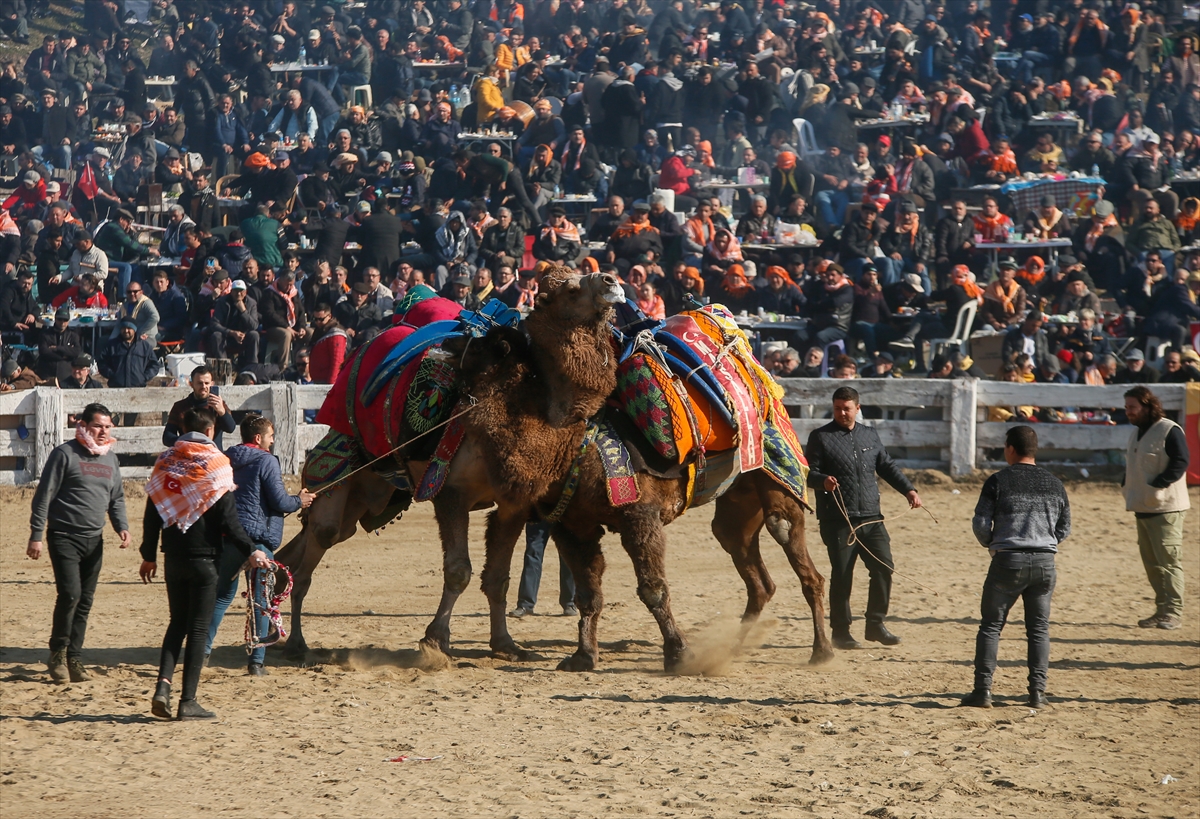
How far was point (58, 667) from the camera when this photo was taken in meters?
7.49

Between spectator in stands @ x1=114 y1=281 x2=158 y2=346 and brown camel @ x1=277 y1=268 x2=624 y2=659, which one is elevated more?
spectator in stands @ x1=114 y1=281 x2=158 y2=346

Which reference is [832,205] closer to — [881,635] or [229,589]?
[881,635]

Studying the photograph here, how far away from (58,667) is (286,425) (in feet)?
24.4

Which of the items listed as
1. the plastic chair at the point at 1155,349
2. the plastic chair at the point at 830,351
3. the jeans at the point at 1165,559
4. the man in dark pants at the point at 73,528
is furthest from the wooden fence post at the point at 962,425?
the man in dark pants at the point at 73,528

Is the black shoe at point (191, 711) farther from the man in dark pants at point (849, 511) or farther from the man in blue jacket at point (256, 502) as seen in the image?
the man in dark pants at point (849, 511)

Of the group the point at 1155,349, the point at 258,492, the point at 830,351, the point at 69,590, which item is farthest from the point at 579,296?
the point at 1155,349

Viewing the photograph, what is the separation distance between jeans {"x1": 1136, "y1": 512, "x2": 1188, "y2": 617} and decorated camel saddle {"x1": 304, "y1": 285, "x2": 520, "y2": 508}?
4.94 meters

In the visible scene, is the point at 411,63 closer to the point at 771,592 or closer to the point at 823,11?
the point at 823,11

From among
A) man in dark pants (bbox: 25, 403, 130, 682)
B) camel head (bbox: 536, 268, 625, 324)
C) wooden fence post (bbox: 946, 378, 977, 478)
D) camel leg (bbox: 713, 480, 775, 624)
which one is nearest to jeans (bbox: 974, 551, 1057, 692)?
camel leg (bbox: 713, 480, 775, 624)

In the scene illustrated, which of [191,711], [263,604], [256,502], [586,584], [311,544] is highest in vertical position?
[256,502]

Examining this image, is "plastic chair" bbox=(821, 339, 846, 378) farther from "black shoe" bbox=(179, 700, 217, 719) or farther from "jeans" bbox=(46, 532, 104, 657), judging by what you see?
"black shoe" bbox=(179, 700, 217, 719)

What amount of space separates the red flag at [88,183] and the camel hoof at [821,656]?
17.2 meters

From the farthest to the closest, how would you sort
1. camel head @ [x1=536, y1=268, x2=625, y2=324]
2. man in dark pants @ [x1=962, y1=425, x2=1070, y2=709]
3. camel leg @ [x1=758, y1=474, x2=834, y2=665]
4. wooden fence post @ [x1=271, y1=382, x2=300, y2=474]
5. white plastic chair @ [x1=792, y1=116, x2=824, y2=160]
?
1. white plastic chair @ [x1=792, y1=116, x2=824, y2=160]
2. wooden fence post @ [x1=271, y1=382, x2=300, y2=474]
3. camel leg @ [x1=758, y1=474, x2=834, y2=665]
4. camel head @ [x1=536, y1=268, x2=625, y2=324]
5. man in dark pants @ [x1=962, y1=425, x2=1070, y2=709]

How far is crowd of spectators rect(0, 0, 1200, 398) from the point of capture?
1709 cm
